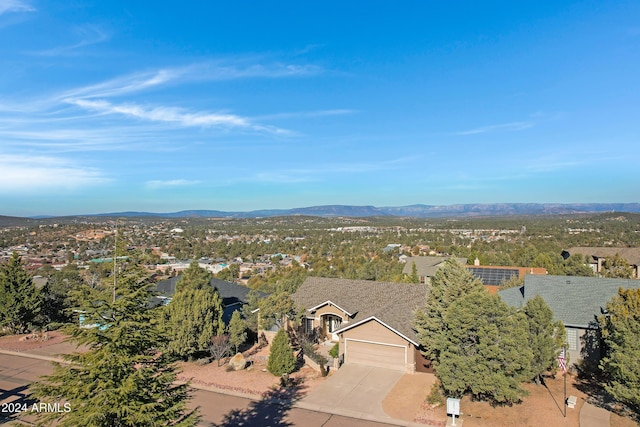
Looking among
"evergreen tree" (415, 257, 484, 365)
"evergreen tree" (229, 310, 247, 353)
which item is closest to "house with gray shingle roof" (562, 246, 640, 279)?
"evergreen tree" (415, 257, 484, 365)

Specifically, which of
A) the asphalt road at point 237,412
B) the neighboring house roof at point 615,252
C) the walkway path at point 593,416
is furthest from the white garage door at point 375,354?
the neighboring house roof at point 615,252

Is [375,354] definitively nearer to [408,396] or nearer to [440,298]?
[408,396]

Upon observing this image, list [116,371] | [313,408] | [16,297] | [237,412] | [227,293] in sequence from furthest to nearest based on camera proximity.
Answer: [227,293] < [16,297] < [313,408] < [237,412] < [116,371]

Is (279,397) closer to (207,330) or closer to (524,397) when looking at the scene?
Result: (207,330)

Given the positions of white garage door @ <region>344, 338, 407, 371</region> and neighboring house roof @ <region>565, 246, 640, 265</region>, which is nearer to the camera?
white garage door @ <region>344, 338, 407, 371</region>

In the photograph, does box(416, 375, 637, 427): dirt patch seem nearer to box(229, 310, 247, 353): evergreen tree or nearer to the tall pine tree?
box(229, 310, 247, 353): evergreen tree

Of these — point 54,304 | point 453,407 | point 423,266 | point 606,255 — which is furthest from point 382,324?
point 606,255

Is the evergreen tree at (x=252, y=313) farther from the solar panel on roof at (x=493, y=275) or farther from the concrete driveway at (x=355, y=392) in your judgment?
the solar panel on roof at (x=493, y=275)
